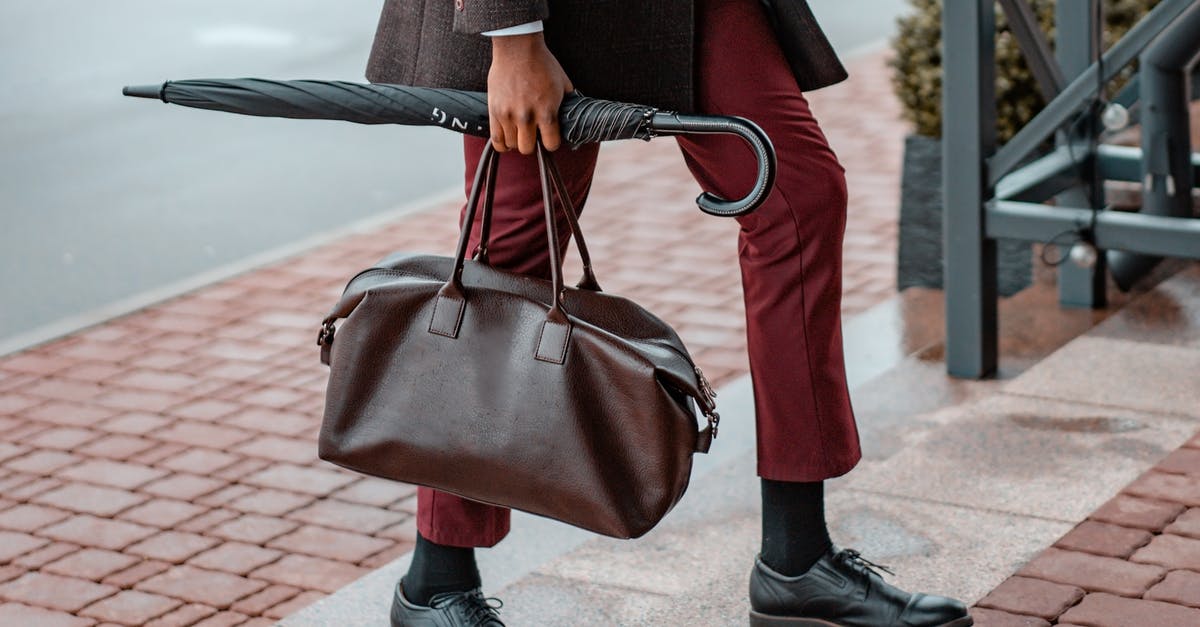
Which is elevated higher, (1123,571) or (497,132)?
(497,132)

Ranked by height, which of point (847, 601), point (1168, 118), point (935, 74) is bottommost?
point (847, 601)

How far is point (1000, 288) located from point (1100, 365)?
969 millimetres

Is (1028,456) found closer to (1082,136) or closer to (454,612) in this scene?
(1082,136)

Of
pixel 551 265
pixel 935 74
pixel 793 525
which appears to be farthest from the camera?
pixel 935 74

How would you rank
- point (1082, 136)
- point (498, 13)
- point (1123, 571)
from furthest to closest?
point (1082, 136), point (1123, 571), point (498, 13)

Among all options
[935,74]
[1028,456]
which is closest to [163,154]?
[935,74]

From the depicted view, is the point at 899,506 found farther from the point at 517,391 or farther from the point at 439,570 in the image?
the point at 517,391

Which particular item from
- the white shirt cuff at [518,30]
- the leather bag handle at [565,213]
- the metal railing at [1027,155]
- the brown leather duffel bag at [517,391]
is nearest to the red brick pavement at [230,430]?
the metal railing at [1027,155]

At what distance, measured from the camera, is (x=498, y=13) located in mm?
2277

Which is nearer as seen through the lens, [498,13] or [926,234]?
[498,13]

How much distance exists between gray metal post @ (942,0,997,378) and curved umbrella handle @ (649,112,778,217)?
1.92 meters

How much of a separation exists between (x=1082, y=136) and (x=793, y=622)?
2253mm

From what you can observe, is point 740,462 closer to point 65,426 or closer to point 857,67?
point 65,426

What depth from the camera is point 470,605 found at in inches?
109
